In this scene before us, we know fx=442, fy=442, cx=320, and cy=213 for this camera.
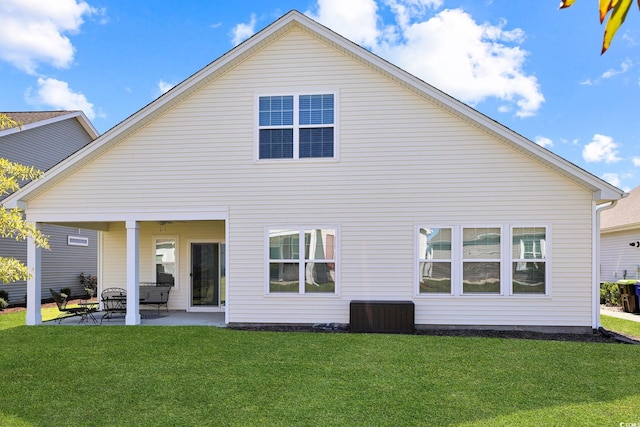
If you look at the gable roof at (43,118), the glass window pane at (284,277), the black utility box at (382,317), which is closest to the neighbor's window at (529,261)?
the black utility box at (382,317)

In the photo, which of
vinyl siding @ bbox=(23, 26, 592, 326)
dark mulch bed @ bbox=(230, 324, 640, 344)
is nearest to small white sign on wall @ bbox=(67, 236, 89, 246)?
vinyl siding @ bbox=(23, 26, 592, 326)

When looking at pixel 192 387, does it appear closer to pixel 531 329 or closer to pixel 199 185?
pixel 199 185

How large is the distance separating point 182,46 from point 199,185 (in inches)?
308

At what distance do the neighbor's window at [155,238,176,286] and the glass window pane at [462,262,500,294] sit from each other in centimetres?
834

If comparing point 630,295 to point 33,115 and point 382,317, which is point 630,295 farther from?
point 33,115

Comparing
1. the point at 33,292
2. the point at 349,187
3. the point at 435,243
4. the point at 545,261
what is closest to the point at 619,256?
the point at 545,261

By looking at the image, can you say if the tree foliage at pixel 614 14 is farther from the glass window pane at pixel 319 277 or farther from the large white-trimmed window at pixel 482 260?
the glass window pane at pixel 319 277

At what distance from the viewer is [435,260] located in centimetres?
1030

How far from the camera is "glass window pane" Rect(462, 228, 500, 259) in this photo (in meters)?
10.2

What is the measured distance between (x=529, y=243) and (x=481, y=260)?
3.74 ft

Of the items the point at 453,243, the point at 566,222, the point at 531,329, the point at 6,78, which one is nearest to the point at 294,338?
the point at 453,243

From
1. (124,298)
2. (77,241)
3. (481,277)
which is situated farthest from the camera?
(77,241)

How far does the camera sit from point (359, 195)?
412 inches

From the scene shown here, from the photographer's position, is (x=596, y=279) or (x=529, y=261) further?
(x=529, y=261)
